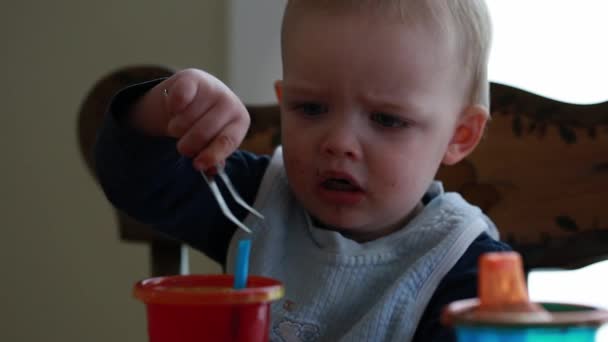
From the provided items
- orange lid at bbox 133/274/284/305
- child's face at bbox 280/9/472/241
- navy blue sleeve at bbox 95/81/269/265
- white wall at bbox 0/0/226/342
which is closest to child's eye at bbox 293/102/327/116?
child's face at bbox 280/9/472/241

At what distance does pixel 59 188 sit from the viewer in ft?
6.47

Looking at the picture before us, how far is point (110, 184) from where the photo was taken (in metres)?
0.84

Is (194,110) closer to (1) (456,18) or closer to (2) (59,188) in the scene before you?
(1) (456,18)

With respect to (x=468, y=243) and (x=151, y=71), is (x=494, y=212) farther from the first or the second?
(x=151, y=71)

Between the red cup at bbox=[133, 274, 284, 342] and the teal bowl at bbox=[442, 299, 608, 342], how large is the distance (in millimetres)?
128

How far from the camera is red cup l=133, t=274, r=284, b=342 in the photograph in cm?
48

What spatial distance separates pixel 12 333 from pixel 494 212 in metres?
1.33

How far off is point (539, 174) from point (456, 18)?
38cm

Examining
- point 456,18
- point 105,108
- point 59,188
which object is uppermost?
point 456,18

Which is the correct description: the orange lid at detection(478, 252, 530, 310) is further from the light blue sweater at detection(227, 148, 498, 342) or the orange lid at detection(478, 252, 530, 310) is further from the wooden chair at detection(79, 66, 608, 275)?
the wooden chair at detection(79, 66, 608, 275)

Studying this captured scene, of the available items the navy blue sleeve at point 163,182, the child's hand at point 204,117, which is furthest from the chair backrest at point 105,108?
the child's hand at point 204,117

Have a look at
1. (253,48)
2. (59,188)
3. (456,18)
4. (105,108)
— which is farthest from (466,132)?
(59,188)

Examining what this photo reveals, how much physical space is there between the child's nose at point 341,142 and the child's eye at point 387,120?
3cm

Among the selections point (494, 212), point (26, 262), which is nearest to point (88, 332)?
point (26, 262)
